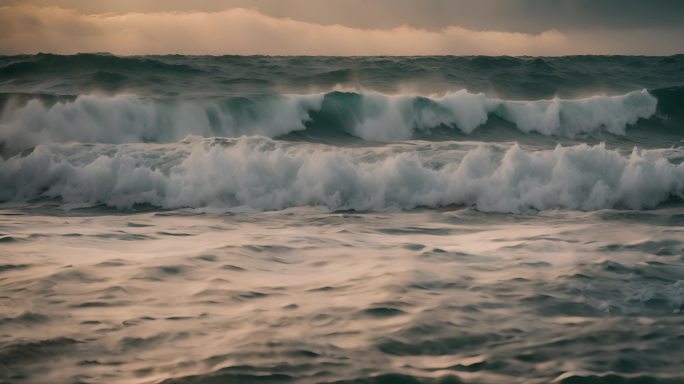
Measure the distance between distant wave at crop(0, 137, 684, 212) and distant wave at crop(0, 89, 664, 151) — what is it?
10.8 feet

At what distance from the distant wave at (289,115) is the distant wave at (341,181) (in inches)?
130

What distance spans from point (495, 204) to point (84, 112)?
9905 mm

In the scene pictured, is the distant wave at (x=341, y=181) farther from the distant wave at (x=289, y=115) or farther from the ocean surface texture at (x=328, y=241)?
the distant wave at (x=289, y=115)

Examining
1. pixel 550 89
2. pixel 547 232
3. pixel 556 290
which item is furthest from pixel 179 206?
pixel 550 89

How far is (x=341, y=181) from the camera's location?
1137 centimetres

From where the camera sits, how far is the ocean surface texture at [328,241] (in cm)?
446

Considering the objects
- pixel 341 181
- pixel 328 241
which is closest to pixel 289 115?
pixel 341 181

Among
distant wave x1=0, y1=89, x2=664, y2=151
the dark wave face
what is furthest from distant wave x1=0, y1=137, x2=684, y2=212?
distant wave x1=0, y1=89, x2=664, y2=151

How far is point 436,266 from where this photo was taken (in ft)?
22.1

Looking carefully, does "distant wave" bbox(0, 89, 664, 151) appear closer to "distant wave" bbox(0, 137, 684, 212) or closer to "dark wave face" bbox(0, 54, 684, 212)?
"dark wave face" bbox(0, 54, 684, 212)

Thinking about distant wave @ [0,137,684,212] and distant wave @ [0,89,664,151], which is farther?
distant wave @ [0,89,664,151]

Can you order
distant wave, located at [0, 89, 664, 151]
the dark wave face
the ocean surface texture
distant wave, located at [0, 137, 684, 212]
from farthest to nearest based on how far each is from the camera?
distant wave, located at [0, 89, 664, 151]
the dark wave face
distant wave, located at [0, 137, 684, 212]
the ocean surface texture

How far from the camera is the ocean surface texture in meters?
4.46

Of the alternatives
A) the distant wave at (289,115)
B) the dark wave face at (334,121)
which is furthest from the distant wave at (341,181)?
the distant wave at (289,115)
